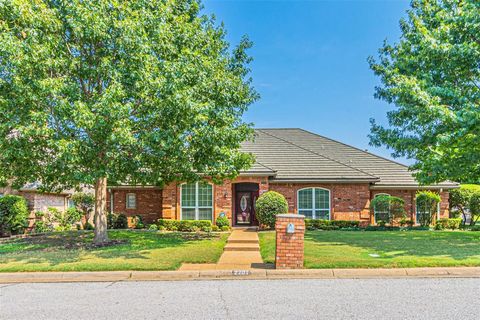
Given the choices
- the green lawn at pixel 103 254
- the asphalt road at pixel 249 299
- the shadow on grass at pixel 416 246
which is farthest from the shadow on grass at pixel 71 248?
the shadow on grass at pixel 416 246

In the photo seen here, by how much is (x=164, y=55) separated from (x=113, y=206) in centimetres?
1280

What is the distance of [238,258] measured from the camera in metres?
10.5

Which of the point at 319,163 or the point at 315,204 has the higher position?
the point at 319,163

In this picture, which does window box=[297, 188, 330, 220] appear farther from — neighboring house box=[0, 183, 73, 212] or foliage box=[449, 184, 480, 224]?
neighboring house box=[0, 183, 73, 212]

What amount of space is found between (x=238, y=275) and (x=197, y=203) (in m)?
11.8

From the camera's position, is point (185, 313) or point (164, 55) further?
point (164, 55)

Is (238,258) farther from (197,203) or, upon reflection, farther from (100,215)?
(197,203)

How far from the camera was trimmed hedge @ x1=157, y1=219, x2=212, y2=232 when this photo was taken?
747 inches

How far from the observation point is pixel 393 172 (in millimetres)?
22078

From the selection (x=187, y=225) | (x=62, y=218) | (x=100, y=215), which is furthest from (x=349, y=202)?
(x=62, y=218)

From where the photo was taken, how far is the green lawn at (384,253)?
29.4 feet

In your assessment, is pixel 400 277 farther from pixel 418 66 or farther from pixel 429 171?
pixel 418 66

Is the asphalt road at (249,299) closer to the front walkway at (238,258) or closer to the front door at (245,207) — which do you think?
the front walkway at (238,258)

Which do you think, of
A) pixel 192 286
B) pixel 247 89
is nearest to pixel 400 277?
pixel 192 286
